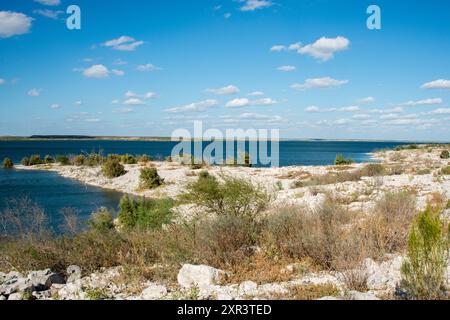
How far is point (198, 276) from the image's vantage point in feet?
20.9

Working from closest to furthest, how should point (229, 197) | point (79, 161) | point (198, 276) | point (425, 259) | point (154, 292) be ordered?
point (425, 259), point (154, 292), point (198, 276), point (229, 197), point (79, 161)

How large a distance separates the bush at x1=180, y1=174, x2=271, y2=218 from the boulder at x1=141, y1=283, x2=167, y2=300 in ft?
11.7

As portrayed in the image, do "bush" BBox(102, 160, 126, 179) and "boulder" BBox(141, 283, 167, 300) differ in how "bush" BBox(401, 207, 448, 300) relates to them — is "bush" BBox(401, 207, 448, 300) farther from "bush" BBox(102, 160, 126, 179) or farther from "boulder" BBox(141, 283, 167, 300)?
"bush" BBox(102, 160, 126, 179)

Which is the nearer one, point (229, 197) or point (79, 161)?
point (229, 197)

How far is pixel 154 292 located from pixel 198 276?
75 centimetres

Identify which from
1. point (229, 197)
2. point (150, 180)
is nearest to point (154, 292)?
point (229, 197)

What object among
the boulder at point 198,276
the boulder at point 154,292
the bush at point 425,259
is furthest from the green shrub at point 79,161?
the bush at point 425,259

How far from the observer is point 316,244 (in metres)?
7.22

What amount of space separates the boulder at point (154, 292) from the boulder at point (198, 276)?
38 centimetres

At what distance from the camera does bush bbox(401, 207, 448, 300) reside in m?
5.03

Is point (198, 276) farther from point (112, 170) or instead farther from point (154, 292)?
point (112, 170)

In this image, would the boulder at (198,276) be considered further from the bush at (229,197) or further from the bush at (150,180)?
the bush at (150,180)
